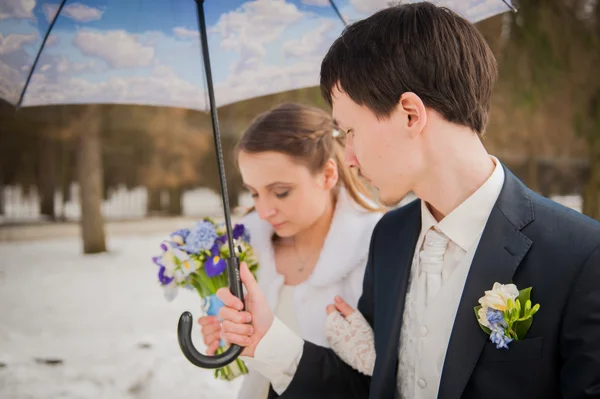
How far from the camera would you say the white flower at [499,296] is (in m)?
Answer: 1.33

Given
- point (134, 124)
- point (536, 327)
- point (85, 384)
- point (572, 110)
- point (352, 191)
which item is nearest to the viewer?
point (536, 327)

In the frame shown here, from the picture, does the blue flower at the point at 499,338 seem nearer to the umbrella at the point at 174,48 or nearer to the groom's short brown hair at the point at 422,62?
the groom's short brown hair at the point at 422,62

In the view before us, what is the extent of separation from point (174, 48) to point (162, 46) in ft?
0.17

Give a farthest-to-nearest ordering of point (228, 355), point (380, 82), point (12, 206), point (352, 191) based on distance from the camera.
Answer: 1. point (12, 206)
2. point (352, 191)
3. point (228, 355)
4. point (380, 82)

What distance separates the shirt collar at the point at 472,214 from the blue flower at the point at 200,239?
102 centimetres

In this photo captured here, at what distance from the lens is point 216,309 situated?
2.28 metres

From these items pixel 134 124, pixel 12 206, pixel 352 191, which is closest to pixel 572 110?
pixel 352 191

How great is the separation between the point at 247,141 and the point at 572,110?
5674mm

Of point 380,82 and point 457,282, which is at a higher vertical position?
point 380,82

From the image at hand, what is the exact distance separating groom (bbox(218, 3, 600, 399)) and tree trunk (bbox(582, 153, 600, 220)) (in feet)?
20.7

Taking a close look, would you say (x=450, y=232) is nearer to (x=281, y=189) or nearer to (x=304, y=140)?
(x=281, y=189)

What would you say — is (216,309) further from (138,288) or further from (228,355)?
(138,288)

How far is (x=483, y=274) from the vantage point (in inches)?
56.4

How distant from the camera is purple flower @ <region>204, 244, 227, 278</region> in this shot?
2195mm
